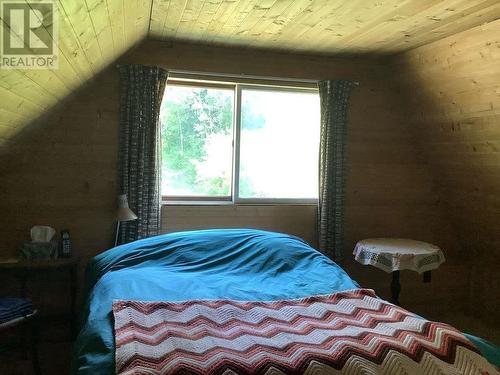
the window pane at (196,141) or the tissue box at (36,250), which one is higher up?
the window pane at (196,141)

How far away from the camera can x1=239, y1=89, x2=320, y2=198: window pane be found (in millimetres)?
3439

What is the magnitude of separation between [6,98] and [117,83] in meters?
1.28

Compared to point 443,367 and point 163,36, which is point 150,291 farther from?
point 163,36

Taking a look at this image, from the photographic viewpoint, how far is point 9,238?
2879mm

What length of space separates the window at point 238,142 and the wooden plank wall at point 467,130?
0.86 meters

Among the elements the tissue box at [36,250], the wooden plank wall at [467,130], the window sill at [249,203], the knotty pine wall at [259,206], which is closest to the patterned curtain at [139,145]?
the knotty pine wall at [259,206]

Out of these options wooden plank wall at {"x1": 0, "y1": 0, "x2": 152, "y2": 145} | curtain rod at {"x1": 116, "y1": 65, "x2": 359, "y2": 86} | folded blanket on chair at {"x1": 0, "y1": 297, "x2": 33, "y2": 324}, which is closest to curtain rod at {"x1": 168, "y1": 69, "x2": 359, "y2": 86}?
curtain rod at {"x1": 116, "y1": 65, "x2": 359, "y2": 86}

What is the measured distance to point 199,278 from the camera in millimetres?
2340

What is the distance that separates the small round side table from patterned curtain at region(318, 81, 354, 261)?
29cm

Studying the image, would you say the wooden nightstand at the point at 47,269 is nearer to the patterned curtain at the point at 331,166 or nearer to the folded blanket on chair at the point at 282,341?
the folded blanket on chair at the point at 282,341

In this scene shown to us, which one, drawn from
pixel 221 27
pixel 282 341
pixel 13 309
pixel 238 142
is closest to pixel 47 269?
pixel 13 309

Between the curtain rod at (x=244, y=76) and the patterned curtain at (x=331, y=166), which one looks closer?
the curtain rod at (x=244, y=76)

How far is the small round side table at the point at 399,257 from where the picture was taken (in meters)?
2.91

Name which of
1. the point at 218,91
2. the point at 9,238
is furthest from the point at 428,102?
the point at 9,238
